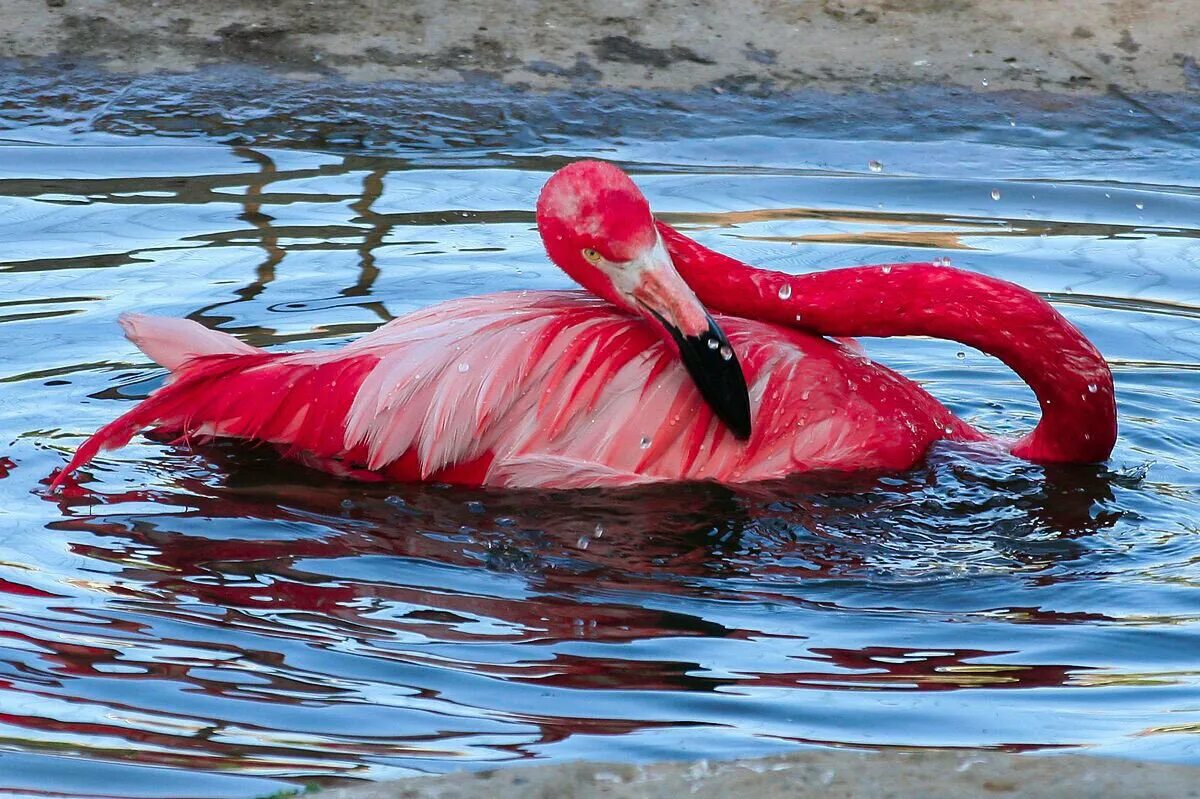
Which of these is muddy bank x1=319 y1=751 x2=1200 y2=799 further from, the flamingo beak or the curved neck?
the curved neck

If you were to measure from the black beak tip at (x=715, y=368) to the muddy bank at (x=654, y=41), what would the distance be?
399 cm

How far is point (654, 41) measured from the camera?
327 inches

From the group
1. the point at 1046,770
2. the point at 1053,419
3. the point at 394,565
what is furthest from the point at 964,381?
the point at 1046,770

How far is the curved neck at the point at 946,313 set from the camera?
4562mm

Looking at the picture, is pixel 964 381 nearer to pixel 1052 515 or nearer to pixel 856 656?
pixel 1052 515

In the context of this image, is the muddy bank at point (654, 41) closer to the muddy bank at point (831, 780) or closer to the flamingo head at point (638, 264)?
the flamingo head at point (638, 264)

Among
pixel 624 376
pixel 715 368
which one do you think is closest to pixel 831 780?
pixel 715 368

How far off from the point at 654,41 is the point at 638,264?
4180 mm

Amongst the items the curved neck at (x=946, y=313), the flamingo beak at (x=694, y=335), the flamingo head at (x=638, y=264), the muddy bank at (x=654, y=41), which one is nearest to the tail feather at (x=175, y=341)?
the flamingo head at (x=638, y=264)

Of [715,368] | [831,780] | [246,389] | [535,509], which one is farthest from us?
[246,389]

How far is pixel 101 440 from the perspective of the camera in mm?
4355

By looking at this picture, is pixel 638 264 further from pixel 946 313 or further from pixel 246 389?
pixel 246 389

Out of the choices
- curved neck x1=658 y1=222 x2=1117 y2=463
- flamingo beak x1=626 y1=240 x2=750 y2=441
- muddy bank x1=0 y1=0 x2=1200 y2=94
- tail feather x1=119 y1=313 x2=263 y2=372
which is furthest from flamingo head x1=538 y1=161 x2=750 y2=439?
muddy bank x1=0 y1=0 x2=1200 y2=94

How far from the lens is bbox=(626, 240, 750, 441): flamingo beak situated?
4254 millimetres
